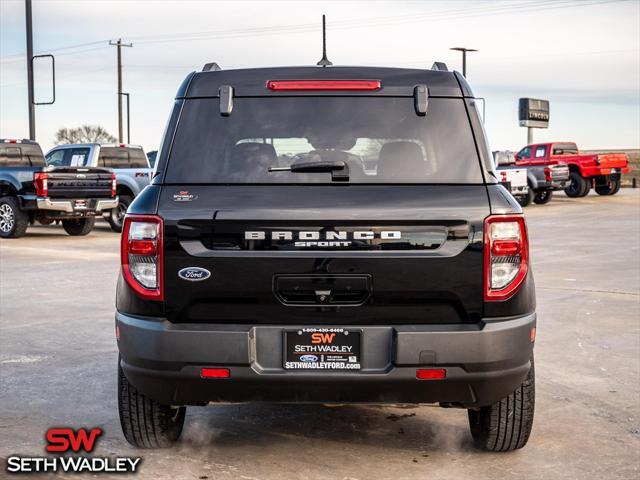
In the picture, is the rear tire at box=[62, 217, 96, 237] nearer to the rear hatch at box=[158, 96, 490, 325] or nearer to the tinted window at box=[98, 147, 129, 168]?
the tinted window at box=[98, 147, 129, 168]

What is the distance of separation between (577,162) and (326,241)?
103 ft

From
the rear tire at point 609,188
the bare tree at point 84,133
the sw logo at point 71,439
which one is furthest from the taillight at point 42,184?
the bare tree at point 84,133

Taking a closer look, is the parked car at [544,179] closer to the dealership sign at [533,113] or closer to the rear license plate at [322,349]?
the dealership sign at [533,113]

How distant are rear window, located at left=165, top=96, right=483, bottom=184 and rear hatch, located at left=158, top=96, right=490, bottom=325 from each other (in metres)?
0.01

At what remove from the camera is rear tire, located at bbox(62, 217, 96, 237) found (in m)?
20.2

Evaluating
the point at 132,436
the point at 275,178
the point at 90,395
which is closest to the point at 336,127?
the point at 275,178

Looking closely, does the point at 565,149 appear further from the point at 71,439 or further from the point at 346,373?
the point at 346,373

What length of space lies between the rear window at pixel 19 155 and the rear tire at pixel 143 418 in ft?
50.2

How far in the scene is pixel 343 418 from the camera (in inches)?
216

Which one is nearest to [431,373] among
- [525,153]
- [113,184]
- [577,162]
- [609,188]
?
[113,184]

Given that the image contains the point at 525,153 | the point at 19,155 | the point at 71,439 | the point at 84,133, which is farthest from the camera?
the point at 84,133

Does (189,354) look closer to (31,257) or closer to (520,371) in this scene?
(520,371)

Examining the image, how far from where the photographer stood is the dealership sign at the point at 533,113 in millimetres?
48188

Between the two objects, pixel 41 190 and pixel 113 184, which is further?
pixel 113 184
